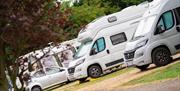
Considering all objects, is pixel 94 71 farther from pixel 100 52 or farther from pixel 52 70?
pixel 52 70

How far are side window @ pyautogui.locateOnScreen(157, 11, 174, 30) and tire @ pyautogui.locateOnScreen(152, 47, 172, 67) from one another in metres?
0.98

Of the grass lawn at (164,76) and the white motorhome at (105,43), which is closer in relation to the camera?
the grass lawn at (164,76)

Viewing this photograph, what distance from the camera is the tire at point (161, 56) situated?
22.9 m

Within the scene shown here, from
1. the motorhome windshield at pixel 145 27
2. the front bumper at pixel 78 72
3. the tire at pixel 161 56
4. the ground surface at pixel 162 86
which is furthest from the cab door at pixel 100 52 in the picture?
the ground surface at pixel 162 86

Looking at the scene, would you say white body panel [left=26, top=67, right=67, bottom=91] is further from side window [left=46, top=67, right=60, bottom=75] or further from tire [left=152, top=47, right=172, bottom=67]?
tire [left=152, top=47, right=172, bottom=67]

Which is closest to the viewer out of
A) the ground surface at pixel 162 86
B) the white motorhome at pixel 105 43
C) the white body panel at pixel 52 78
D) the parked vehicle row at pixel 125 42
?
the ground surface at pixel 162 86

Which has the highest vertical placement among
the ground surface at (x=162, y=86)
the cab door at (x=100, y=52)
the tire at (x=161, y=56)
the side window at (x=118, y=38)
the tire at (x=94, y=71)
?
the side window at (x=118, y=38)

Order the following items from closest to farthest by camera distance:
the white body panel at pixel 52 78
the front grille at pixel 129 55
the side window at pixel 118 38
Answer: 1. the front grille at pixel 129 55
2. the side window at pixel 118 38
3. the white body panel at pixel 52 78

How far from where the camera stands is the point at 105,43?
29750 millimetres

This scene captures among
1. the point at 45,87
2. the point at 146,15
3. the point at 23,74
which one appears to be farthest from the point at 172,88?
the point at 45,87

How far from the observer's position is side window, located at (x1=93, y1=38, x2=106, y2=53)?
97.4 ft

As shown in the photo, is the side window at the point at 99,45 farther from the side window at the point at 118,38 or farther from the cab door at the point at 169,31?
the cab door at the point at 169,31

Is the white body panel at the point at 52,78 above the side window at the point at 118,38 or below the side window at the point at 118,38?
below

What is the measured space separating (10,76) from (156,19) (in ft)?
46.5
